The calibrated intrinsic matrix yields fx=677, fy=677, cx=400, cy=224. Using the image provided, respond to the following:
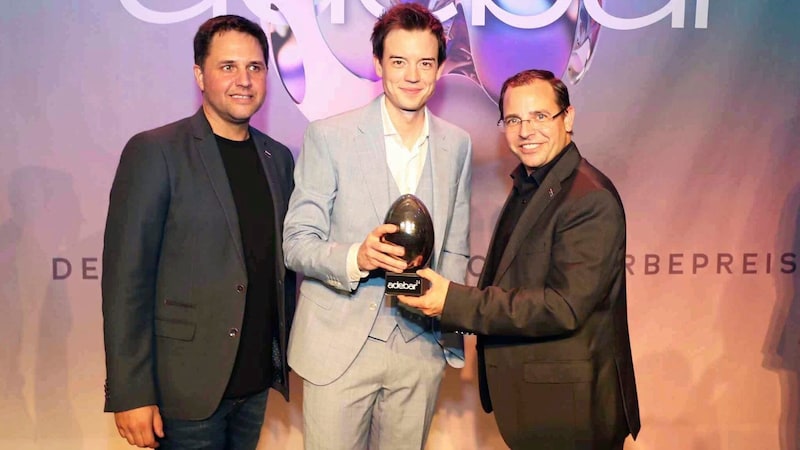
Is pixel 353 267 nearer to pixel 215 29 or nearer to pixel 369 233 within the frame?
pixel 369 233

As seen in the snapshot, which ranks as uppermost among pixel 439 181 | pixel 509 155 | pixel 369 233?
pixel 509 155

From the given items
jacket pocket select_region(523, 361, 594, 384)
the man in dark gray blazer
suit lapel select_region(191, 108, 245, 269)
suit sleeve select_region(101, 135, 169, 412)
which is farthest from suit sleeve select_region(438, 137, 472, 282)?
suit sleeve select_region(101, 135, 169, 412)

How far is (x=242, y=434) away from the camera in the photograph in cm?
214

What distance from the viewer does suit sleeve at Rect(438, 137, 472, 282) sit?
2047 millimetres

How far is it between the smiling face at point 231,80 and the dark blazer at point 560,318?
821 millimetres

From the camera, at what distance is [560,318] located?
1.75m

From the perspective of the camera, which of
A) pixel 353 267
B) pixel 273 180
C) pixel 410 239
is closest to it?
pixel 410 239

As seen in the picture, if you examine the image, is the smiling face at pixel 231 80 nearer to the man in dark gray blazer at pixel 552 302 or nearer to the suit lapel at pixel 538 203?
the man in dark gray blazer at pixel 552 302

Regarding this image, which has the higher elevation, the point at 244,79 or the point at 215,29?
the point at 215,29

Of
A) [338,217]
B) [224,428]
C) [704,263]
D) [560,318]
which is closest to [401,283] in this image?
[338,217]

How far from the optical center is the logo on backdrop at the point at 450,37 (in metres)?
2.84

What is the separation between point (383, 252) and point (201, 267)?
1.87ft

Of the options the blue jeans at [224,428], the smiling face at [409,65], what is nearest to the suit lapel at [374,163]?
the smiling face at [409,65]

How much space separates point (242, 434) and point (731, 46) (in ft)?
8.48
